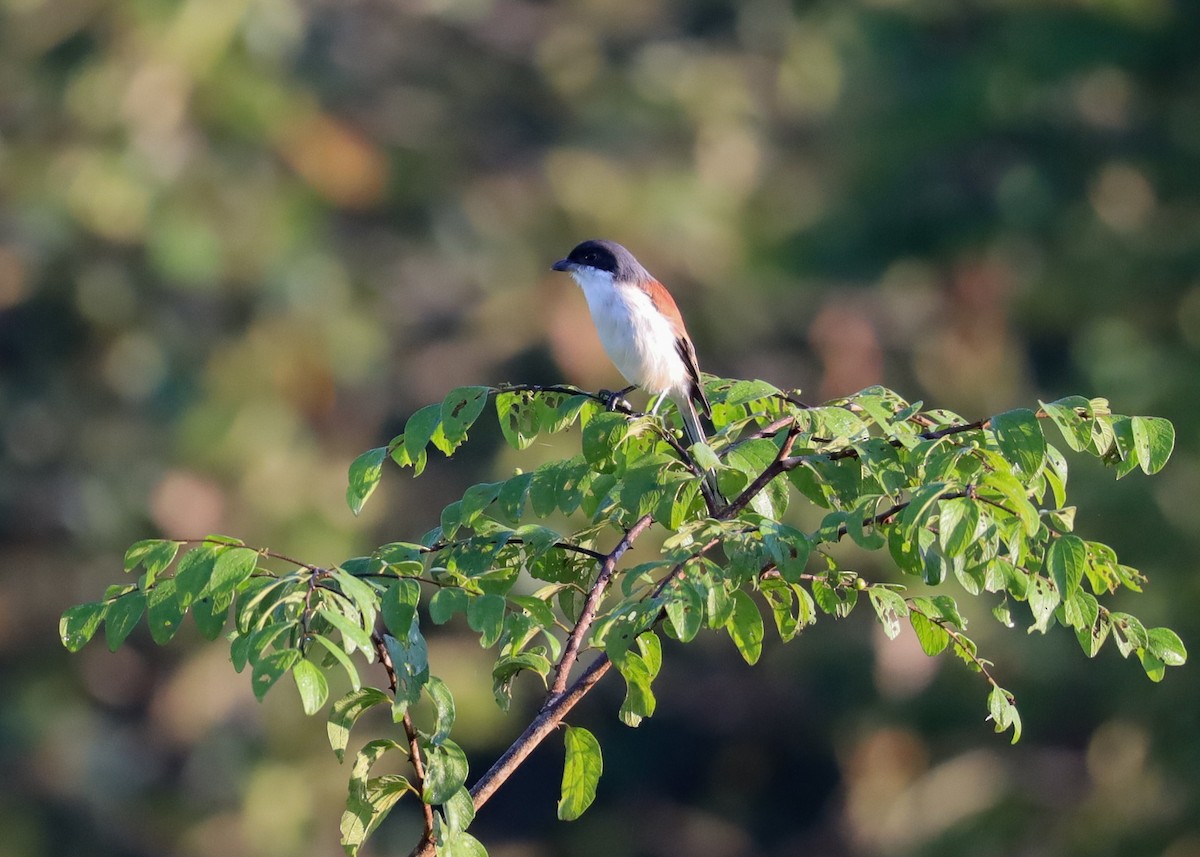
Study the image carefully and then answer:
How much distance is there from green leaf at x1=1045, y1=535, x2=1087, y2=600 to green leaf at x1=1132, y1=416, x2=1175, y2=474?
0.93 feet

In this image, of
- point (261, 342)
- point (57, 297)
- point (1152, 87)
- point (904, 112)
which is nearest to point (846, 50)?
point (904, 112)

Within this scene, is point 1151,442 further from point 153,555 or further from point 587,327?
point 587,327

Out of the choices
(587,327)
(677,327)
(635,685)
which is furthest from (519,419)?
(587,327)

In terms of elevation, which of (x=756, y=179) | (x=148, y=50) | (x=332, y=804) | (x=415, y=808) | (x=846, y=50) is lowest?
(x=415, y=808)

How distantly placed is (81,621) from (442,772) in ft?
1.99

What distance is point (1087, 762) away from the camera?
12.6 m

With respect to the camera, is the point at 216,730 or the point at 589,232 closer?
the point at 216,730

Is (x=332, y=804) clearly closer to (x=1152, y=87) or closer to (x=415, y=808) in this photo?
(x=415, y=808)

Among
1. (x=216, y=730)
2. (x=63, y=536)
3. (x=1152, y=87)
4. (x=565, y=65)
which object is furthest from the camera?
(x=565, y=65)

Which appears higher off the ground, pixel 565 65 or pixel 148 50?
pixel 148 50

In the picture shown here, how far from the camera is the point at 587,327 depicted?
13.0 m

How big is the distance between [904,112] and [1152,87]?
7.31ft

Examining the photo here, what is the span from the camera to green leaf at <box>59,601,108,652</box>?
238 centimetres

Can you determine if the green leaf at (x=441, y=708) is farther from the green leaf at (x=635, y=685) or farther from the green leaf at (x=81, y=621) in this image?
the green leaf at (x=81, y=621)
